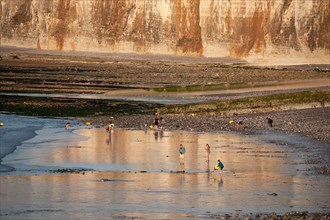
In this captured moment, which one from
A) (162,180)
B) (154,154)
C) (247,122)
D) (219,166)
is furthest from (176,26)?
(162,180)

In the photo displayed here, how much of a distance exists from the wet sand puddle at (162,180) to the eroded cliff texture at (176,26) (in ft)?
113

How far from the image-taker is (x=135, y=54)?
65500 millimetres

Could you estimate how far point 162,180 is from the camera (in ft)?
53.6

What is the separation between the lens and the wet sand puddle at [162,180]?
13.6 m

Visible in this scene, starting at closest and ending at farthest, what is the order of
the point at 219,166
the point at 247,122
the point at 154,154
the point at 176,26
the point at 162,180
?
the point at 162,180 → the point at 219,166 → the point at 154,154 → the point at 247,122 → the point at 176,26

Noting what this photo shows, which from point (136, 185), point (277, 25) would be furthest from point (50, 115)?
point (277, 25)

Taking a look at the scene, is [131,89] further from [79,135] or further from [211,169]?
[211,169]

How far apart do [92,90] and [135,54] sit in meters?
29.1

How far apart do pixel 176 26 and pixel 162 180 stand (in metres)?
49.2

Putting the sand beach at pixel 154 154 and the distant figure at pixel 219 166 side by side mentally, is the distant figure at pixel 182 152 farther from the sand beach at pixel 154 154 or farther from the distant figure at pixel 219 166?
the distant figure at pixel 219 166

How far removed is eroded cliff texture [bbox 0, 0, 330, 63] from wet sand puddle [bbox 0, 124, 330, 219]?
1358 inches

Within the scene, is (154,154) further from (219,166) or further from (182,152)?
(219,166)

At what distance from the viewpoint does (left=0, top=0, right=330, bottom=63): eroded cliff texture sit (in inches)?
2221

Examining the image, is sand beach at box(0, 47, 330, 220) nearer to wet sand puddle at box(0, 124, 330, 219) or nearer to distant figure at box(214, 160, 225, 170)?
wet sand puddle at box(0, 124, 330, 219)
